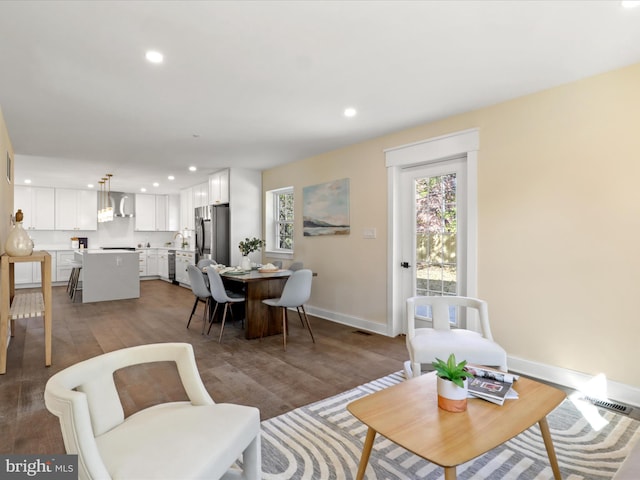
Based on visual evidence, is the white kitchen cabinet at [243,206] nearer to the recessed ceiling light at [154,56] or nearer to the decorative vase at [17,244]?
the decorative vase at [17,244]

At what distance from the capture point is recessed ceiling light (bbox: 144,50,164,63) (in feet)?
7.60

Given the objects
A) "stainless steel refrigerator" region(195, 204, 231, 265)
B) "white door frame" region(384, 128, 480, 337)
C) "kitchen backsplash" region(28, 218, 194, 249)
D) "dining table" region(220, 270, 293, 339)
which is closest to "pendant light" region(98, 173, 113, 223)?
"kitchen backsplash" region(28, 218, 194, 249)

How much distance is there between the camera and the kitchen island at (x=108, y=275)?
20.5 feet

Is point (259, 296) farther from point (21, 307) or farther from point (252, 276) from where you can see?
point (21, 307)

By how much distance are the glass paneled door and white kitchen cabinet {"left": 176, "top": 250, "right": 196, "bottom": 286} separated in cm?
524

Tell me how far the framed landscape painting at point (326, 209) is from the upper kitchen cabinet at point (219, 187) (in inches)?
64.2

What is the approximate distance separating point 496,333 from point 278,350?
2.12m

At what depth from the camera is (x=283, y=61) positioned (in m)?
2.45

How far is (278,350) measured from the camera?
11.9ft

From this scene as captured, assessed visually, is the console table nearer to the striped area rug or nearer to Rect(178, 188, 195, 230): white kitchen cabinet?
the striped area rug

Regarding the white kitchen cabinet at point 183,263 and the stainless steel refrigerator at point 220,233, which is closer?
the stainless steel refrigerator at point 220,233

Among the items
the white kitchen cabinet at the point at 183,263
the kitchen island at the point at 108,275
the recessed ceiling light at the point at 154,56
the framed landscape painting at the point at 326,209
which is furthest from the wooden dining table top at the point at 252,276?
the white kitchen cabinet at the point at 183,263

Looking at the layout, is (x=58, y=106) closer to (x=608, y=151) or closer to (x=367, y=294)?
(x=367, y=294)

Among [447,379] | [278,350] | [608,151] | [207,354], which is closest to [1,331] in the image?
[207,354]
